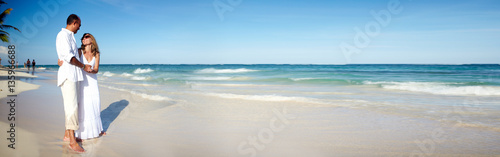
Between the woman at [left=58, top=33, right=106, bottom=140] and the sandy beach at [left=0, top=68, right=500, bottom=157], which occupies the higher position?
the woman at [left=58, top=33, right=106, bottom=140]

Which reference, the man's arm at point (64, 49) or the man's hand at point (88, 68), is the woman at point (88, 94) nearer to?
the man's hand at point (88, 68)

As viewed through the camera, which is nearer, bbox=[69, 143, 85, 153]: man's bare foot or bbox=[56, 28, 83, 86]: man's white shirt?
bbox=[56, 28, 83, 86]: man's white shirt

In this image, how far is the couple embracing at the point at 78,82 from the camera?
10.9 ft

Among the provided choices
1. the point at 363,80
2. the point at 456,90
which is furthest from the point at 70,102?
the point at 363,80

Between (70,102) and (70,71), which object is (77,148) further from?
(70,71)

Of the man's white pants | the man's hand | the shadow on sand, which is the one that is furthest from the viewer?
the shadow on sand

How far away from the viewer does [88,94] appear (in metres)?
3.85

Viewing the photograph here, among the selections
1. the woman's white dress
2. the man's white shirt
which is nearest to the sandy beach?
the woman's white dress

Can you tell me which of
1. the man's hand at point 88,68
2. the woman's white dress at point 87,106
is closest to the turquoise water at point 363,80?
the woman's white dress at point 87,106

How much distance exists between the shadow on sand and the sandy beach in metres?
0.02

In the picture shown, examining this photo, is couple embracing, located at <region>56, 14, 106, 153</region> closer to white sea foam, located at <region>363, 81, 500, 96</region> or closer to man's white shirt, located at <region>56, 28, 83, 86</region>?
man's white shirt, located at <region>56, 28, 83, 86</region>

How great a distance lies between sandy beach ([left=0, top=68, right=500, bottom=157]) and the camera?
3672 mm

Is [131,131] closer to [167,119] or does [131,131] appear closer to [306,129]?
[167,119]

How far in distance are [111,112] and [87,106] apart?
2563 mm
